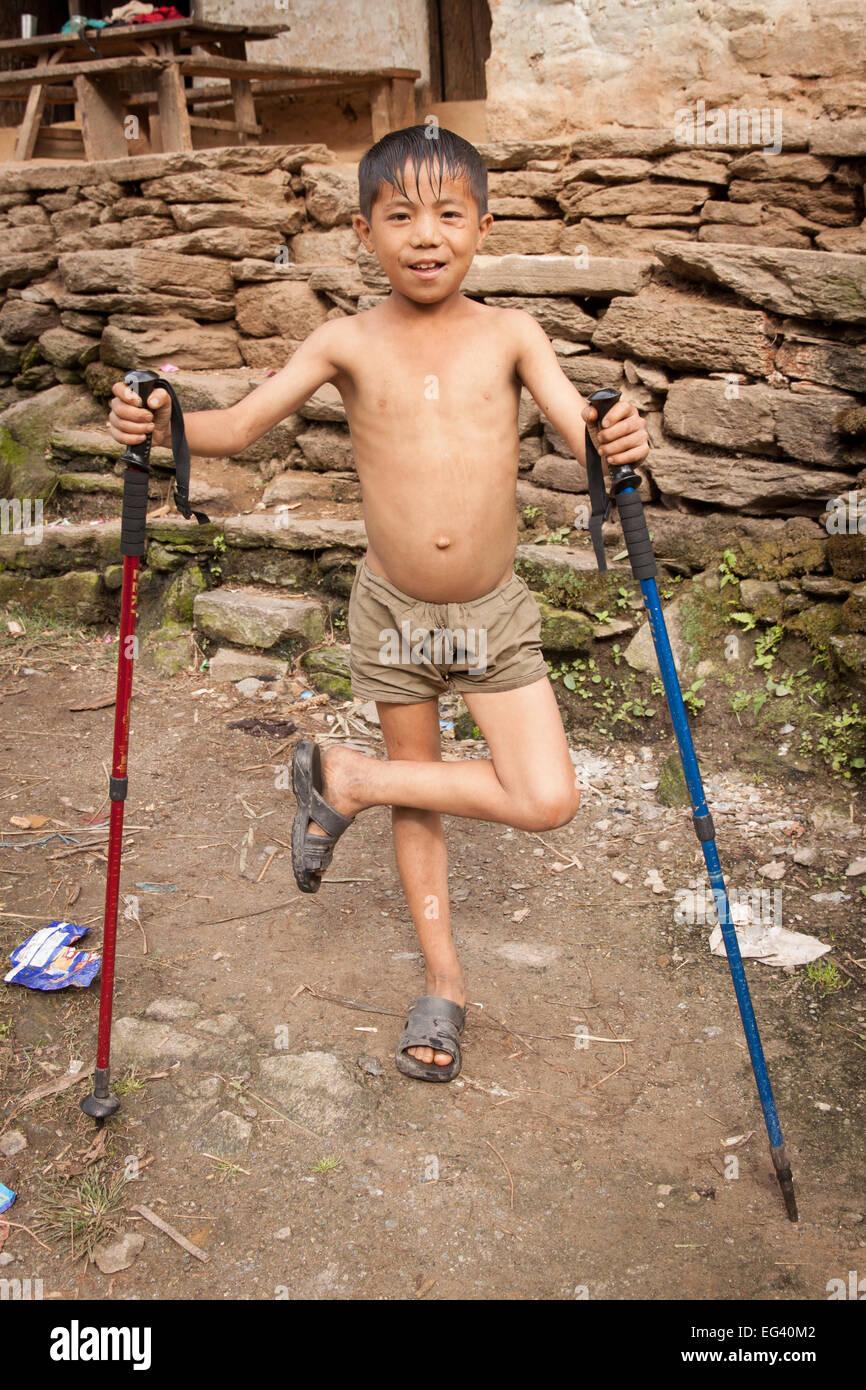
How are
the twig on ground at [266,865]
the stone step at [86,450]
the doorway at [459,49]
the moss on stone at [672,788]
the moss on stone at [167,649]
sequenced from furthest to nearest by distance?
the doorway at [459,49] < the stone step at [86,450] < the moss on stone at [167,649] < the moss on stone at [672,788] < the twig on ground at [266,865]

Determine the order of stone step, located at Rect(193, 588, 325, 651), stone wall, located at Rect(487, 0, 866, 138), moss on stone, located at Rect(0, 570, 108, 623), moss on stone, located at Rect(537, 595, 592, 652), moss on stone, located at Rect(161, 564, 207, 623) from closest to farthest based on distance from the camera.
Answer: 1. stone wall, located at Rect(487, 0, 866, 138)
2. moss on stone, located at Rect(537, 595, 592, 652)
3. stone step, located at Rect(193, 588, 325, 651)
4. moss on stone, located at Rect(161, 564, 207, 623)
5. moss on stone, located at Rect(0, 570, 108, 623)

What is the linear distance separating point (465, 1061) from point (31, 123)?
22.5 feet

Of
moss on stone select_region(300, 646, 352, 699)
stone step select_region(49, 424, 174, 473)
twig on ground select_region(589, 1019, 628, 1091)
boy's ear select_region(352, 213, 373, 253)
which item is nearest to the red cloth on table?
stone step select_region(49, 424, 174, 473)

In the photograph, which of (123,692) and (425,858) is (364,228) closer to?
(123,692)

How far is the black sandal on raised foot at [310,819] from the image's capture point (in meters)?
2.87

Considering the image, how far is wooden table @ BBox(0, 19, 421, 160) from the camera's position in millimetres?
6449

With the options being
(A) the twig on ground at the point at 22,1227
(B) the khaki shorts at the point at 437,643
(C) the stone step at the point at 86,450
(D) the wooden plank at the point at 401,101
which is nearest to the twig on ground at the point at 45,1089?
(A) the twig on ground at the point at 22,1227

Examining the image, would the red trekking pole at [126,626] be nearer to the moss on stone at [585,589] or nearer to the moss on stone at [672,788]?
the moss on stone at [672,788]

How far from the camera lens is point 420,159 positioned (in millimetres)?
2504

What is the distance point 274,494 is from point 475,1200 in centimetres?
413

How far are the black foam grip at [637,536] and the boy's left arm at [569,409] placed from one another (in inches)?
3.7

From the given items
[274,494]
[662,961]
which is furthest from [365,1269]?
[274,494]

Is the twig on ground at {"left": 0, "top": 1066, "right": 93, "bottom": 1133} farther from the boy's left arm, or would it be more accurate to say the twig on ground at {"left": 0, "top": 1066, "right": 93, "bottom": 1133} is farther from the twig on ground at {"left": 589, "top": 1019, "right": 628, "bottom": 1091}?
the boy's left arm

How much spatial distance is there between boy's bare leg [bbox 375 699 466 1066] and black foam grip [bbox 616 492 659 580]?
75 centimetres
